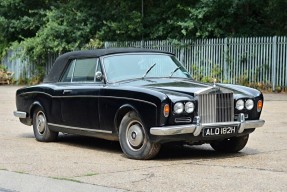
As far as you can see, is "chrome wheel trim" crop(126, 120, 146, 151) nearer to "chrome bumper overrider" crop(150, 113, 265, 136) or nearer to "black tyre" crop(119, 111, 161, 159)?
"black tyre" crop(119, 111, 161, 159)

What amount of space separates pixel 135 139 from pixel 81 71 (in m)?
2.13

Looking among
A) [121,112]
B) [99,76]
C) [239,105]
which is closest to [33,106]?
[99,76]

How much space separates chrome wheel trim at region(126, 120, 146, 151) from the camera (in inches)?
345

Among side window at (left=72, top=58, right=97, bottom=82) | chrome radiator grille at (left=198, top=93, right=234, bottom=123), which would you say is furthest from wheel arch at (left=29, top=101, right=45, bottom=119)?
chrome radiator grille at (left=198, top=93, right=234, bottom=123)

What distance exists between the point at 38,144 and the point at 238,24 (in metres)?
20.1

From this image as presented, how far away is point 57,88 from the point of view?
34.9 feet

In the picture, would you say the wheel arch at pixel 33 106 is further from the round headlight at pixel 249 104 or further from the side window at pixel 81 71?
the round headlight at pixel 249 104

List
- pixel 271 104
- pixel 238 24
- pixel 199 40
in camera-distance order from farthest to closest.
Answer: pixel 238 24
pixel 199 40
pixel 271 104

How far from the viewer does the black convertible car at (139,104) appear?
8500 mm

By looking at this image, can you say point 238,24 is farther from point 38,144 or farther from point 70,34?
point 38,144

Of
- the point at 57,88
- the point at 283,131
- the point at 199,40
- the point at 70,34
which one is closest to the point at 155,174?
the point at 57,88

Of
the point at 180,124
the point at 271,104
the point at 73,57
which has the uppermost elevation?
the point at 73,57

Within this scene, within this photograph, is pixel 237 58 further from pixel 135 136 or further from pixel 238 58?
pixel 135 136

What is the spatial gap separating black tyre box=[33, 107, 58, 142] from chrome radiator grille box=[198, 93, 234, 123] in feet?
10.9
